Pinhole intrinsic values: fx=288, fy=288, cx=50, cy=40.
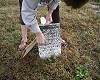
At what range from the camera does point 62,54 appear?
3900 millimetres

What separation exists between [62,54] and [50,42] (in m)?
0.31

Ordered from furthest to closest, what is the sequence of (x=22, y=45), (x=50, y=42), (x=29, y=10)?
(x=22, y=45) → (x=50, y=42) → (x=29, y=10)

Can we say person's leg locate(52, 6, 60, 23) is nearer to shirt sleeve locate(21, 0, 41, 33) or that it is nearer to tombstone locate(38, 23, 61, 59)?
tombstone locate(38, 23, 61, 59)

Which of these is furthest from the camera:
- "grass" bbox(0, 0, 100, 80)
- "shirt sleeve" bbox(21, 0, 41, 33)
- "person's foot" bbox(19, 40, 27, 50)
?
"person's foot" bbox(19, 40, 27, 50)

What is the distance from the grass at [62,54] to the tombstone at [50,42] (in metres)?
0.10

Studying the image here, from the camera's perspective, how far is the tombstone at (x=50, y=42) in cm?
362

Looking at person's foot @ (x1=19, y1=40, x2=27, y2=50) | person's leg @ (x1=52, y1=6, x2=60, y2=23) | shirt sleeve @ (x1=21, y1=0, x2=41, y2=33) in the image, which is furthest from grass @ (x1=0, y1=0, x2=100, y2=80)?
shirt sleeve @ (x1=21, y1=0, x2=41, y2=33)

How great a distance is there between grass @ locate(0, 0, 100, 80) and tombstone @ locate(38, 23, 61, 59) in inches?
3.9

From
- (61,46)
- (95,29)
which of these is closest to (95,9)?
(95,29)

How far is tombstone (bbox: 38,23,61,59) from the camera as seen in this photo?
362 cm

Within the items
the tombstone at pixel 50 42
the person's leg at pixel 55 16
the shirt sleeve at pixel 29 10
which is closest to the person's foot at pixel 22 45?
the tombstone at pixel 50 42

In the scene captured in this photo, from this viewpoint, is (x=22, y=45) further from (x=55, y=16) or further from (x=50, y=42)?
(x=55, y=16)

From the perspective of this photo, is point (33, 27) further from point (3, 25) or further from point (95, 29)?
point (95, 29)

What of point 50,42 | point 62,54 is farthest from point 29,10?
point 62,54
